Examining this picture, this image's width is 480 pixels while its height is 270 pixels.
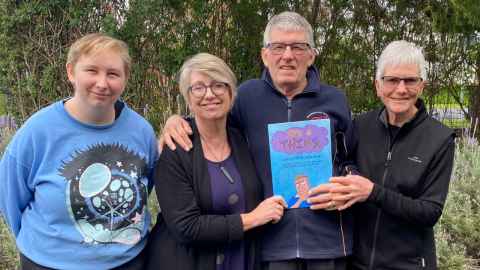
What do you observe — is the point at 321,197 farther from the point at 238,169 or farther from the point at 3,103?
the point at 3,103

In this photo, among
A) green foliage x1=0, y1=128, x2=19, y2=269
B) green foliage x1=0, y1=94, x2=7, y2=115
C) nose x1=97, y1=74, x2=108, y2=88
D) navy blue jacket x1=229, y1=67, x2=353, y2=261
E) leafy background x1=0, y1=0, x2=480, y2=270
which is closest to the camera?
nose x1=97, y1=74, x2=108, y2=88

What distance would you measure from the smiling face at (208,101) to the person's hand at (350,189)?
2.09ft

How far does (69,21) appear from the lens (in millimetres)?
7012

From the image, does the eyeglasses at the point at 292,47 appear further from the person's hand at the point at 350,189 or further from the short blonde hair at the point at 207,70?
the person's hand at the point at 350,189

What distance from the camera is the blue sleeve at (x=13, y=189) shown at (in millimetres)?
2439

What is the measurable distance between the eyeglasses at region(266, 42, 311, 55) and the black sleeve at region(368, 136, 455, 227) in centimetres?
77

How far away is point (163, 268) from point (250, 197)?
1.87ft

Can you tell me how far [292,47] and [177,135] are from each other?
736 millimetres

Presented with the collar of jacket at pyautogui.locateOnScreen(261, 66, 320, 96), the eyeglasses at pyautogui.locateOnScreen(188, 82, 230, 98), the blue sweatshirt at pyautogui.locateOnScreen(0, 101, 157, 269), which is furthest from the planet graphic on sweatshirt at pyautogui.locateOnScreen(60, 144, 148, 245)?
the collar of jacket at pyautogui.locateOnScreen(261, 66, 320, 96)

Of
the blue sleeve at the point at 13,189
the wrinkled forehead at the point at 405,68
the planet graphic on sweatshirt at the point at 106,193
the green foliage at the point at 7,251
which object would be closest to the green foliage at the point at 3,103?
the green foliage at the point at 7,251

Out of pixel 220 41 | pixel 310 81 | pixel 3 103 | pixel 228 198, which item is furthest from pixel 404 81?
pixel 3 103

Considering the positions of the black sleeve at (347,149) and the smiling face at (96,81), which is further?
the black sleeve at (347,149)

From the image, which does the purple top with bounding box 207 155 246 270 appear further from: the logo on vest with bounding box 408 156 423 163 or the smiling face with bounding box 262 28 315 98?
the logo on vest with bounding box 408 156 423 163

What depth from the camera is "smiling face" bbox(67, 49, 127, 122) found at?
2.41 m
